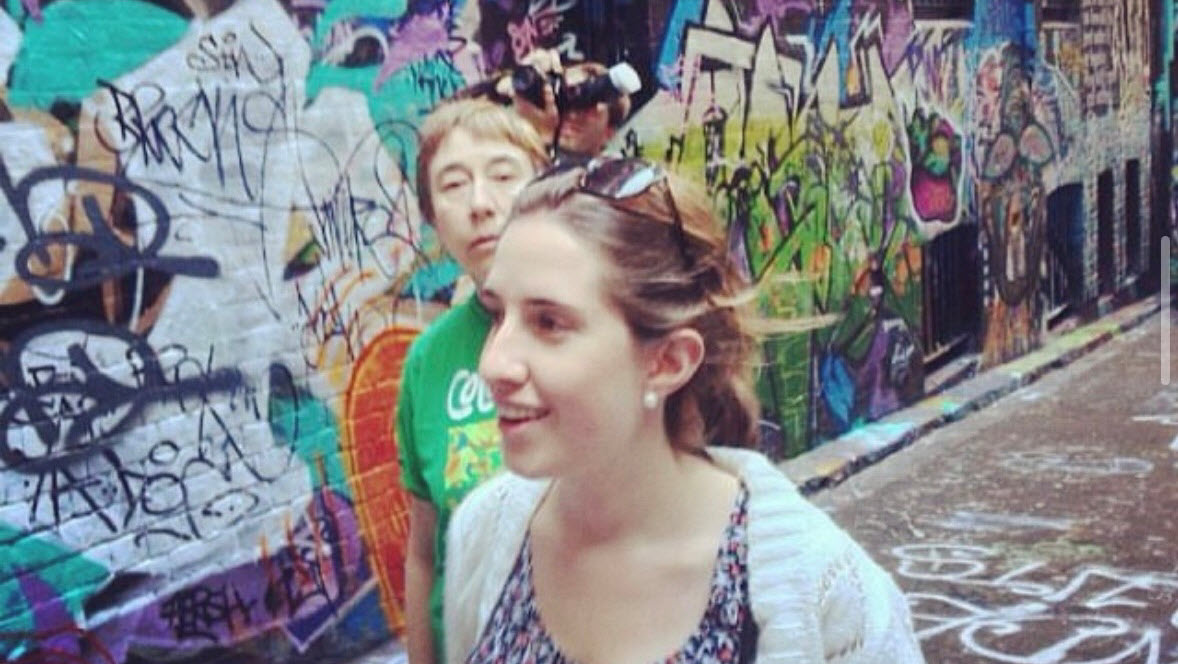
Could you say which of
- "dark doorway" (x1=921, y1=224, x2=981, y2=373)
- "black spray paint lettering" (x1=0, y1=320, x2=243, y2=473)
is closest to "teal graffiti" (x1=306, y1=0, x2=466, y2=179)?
"black spray paint lettering" (x1=0, y1=320, x2=243, y2=473)

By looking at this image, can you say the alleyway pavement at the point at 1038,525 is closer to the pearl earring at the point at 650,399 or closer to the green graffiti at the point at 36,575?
the green graffiti at the point at 36,575

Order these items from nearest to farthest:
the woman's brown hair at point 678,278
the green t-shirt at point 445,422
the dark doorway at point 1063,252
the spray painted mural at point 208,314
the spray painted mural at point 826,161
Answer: the woman's brown hair at point 678,278, the green t-shirt at point 445,422, the spray painted mural at point 208,314, the spray painted mural at point 826,161, the dark doorway at point 1063,252

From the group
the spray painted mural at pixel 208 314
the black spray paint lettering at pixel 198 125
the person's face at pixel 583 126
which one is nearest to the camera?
the person's face at pixel 583 126

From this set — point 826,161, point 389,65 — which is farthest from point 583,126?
point 826,161

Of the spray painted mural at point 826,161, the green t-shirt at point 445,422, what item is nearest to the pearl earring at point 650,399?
the green t-shirt at point 445,422

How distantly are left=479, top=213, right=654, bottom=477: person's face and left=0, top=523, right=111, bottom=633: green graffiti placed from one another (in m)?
2.96

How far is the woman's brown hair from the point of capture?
6.71 feet

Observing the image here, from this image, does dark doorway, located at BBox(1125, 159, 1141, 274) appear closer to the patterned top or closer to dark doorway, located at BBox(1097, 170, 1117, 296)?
dark doorway, located at BBox(1097, 170, 1117, 296)

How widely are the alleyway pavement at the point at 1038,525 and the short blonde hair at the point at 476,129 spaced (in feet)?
12.2

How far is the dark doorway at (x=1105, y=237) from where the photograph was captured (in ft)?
50.4

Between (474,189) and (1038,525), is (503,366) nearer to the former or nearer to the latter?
(474,189)

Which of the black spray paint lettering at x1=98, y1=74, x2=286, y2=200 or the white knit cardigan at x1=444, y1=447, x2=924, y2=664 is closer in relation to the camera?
the white knit cardigan at x1=444, y1=447, x2=924, y2=664

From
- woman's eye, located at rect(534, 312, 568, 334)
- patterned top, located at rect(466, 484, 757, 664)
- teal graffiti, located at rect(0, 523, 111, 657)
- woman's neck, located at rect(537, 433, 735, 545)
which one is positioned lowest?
teal graffiti, located at rect(0, 523, 111, 657)

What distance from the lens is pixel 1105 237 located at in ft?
51.2
